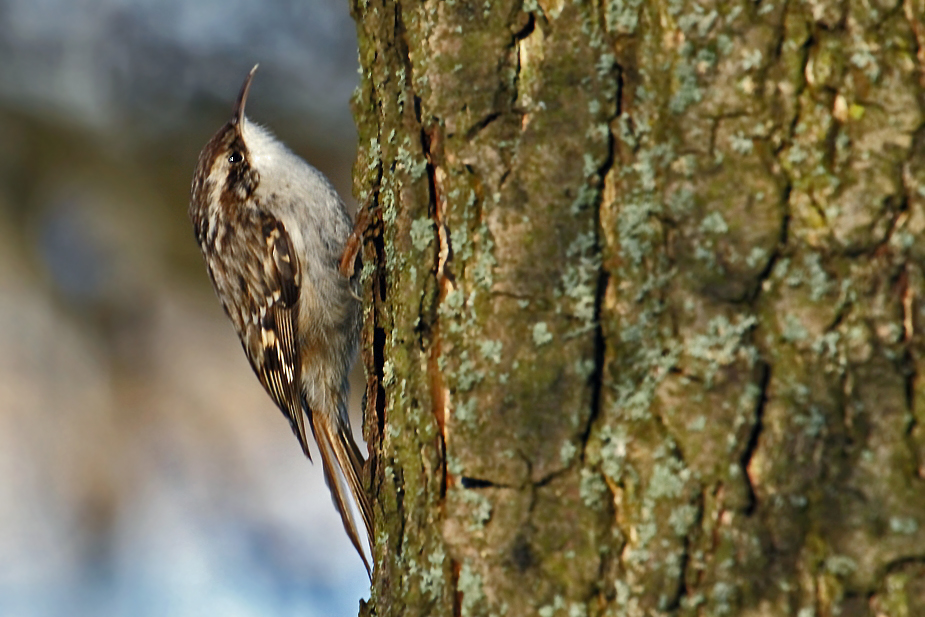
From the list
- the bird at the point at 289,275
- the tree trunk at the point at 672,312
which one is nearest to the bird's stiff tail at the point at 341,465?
the bird at the point at 289,275

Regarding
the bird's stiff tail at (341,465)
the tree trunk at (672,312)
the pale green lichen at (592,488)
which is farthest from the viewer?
the bird's stiff tail at (341,465)

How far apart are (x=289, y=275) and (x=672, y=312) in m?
1.84

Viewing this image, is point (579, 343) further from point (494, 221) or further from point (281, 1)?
point (281, 1)

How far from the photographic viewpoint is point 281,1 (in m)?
5.11

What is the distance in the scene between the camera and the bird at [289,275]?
9.17ft

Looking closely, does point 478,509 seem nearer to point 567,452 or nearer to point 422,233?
point 567,452

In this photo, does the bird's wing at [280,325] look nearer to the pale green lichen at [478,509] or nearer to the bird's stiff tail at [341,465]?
the bird's stiff tail at [341,465]

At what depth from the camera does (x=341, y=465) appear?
9.27 feet

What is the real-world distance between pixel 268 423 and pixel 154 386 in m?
0.59

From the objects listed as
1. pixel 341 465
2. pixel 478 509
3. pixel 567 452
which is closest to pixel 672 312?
pixel 567 452

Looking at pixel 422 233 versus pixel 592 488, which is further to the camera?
pixel 422 233

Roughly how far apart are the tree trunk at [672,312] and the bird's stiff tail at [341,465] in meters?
1.22

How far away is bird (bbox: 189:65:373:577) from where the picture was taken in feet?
9.17

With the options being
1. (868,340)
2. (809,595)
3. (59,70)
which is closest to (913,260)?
(868,340)
